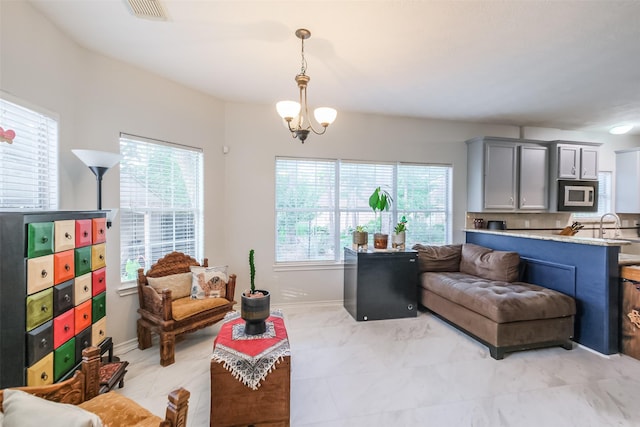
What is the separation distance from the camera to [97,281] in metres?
2.13

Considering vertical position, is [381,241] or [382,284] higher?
[381,241]

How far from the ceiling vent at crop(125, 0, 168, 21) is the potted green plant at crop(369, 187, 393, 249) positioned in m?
2.91

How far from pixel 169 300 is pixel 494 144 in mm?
4730

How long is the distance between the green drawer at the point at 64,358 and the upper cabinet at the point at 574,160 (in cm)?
608

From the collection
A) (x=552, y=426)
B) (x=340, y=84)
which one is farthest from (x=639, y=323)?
(x=340, y=84)

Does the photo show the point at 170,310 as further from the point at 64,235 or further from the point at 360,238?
the point at 360,238

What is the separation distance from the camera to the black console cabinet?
356 centimetres

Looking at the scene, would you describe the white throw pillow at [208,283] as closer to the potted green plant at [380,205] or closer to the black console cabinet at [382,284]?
the black console cabinet at [382,284]

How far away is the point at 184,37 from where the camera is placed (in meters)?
2.38

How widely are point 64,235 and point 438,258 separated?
12.9 ft

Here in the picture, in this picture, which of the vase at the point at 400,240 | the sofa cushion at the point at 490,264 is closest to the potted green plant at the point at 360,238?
the vase at the point at 400,240

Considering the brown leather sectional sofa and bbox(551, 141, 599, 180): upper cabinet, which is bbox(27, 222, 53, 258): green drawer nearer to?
the brown leather sectional sofa

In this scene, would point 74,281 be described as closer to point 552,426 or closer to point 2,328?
point 2,328

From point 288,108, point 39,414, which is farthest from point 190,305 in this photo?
point 288,108
